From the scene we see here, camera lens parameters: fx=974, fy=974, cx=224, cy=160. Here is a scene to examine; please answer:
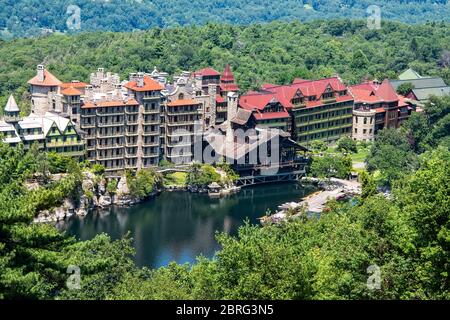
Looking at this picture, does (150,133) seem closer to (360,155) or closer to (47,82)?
(47,82)

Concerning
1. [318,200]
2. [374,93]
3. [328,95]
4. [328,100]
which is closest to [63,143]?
[318,200]

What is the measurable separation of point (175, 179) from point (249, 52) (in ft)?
109

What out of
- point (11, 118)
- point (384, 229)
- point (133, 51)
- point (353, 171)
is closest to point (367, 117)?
point (353, 171)

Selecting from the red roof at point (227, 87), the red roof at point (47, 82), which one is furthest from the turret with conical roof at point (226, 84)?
the red roof at point (47, 82)

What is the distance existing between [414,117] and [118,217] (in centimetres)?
2467

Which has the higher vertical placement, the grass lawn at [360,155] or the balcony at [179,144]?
the balcony at [179,144]

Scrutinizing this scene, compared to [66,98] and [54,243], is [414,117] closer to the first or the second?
[66,98]

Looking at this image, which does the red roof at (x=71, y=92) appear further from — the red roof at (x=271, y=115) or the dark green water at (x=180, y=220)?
the red roof at (x=271, y=115)

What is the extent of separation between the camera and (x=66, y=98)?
58562 millimetres

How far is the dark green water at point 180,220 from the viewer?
47.9 metres

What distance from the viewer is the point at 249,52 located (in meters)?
91.8

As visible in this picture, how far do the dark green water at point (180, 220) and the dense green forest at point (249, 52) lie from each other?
18705 millimetres

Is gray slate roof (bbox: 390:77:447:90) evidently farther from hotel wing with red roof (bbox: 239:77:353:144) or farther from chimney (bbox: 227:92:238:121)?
chimney (bbox: 227:92:238:121)

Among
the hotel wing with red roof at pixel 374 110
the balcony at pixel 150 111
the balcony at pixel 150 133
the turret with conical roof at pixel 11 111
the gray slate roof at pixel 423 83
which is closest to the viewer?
the turret with conical roof at pixel 11 111
